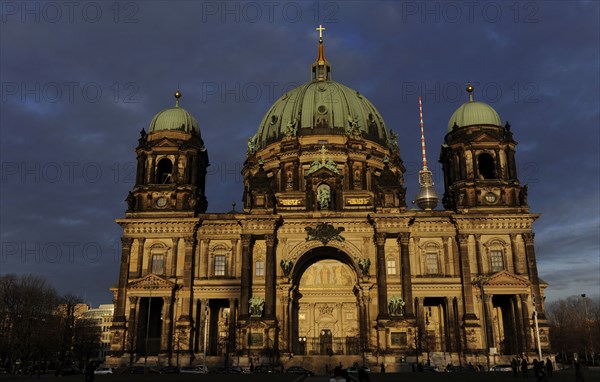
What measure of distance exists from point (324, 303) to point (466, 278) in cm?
1481

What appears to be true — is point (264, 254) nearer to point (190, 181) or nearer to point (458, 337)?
point (190, 181)

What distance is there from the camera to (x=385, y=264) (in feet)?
188

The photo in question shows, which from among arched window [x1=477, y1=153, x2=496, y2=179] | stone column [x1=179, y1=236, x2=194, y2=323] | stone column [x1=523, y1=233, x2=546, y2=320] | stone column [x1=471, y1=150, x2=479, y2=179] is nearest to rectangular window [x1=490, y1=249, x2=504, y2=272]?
stone column [x1=523, y1=233, x2=546, y2=320]

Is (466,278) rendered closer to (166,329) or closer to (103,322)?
(166,329)

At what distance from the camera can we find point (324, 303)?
6109cm

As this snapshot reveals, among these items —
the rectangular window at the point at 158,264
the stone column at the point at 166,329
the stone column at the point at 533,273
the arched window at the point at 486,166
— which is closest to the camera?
the stone column at the point at 533,273

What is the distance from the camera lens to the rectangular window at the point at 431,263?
5841 centimetres

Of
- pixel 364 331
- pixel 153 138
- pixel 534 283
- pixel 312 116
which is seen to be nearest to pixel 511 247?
pixel 534 283

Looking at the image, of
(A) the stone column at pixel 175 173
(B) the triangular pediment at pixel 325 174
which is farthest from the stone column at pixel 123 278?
(B) the triangular pediment at pixel 325 174

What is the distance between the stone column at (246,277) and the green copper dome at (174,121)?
15414mm

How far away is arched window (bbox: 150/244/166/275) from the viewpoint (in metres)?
58.8

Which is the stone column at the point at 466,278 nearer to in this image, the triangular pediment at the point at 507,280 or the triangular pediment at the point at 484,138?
the triangular pediment at the point at 507,280

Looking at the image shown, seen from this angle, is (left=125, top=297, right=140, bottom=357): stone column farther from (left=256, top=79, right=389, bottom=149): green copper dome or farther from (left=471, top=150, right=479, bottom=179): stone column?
(left=471, top=150, right=479, bottom=179): stone column

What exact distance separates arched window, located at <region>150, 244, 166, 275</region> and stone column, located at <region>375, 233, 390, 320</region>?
71.3 ft
